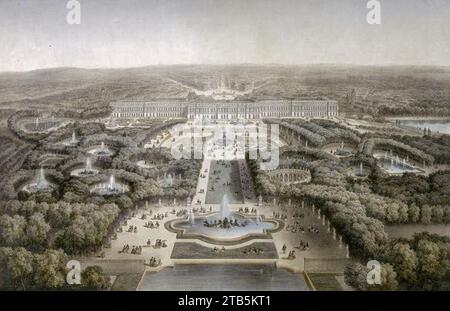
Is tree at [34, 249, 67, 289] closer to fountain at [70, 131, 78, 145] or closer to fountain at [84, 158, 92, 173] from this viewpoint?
fountain at [84, 158, 92, 173]

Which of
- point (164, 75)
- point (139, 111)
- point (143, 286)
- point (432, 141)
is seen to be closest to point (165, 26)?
point (164, 75)

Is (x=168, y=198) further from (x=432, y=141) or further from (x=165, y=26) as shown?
(x=432, y=141)

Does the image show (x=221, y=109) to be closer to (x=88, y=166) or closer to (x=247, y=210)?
(x=247, y=210)
